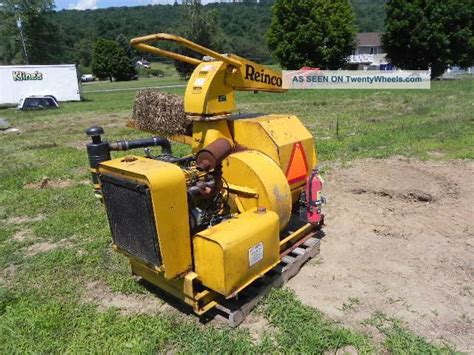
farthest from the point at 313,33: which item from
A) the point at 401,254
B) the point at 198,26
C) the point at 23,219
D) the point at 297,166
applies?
the point at 401,254

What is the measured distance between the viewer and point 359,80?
24.1 m

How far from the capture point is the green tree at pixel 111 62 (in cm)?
6128

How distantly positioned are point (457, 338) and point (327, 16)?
126 ft

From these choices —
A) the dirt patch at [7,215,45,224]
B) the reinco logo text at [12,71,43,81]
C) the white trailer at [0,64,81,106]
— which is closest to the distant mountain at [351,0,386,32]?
the white trailer at [0,64,81,106]

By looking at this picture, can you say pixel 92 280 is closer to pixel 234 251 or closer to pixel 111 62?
pixel 234 251

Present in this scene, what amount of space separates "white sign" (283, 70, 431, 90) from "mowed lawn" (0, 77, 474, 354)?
13511 mm

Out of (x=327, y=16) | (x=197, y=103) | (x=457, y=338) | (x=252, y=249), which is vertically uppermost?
(x=327, y=16)

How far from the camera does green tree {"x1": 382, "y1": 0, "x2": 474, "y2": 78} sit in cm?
3195

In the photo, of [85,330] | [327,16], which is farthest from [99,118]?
[327,16]

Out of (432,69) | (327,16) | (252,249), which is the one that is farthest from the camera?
(327,16)

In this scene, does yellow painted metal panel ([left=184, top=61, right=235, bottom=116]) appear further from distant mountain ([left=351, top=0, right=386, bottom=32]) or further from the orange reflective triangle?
distant mountain ([left=351, top=0, right=386, bottom=32])

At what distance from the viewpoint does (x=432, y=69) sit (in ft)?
110

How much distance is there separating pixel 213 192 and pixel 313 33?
117ft

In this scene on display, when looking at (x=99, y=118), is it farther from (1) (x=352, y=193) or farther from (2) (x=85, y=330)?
(2) (x=85, y=330)
